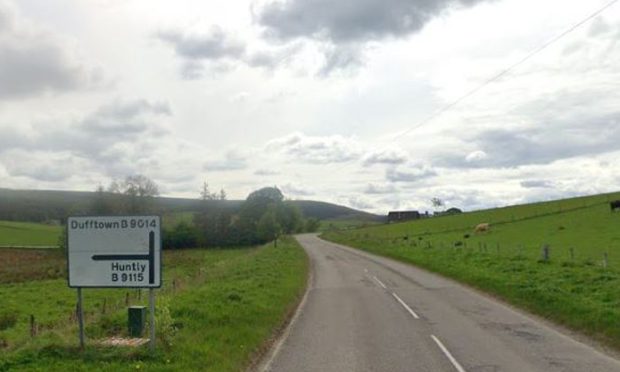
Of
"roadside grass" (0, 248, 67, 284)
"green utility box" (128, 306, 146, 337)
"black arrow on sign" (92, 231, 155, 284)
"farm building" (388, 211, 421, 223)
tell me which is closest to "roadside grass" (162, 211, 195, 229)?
"roadside grass" (0, 248, 67, 284)

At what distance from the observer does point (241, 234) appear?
119438 millimetres

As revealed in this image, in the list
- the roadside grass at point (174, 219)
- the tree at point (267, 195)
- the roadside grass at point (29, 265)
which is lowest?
the roadside grass at point (29, 265)

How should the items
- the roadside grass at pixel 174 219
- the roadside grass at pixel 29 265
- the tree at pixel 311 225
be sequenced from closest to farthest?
1. the roadside grass at pixel 29 265
2. the roadside grass at pixel 174 219
3. the tree at pixel 311 225

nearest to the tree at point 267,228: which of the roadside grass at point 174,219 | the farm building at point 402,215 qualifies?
the roadside grass at point 174,219

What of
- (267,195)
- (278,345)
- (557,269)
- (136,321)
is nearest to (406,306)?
(278,345)

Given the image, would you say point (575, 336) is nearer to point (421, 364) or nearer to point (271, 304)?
point (421, 364)

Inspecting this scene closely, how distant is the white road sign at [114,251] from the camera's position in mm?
11961

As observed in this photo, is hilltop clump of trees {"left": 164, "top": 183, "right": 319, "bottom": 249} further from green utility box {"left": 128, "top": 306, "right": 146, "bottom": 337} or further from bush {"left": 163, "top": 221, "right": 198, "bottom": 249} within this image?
green utility box {"left": 128, "top": 306, "right": 146, "bottom": 337}

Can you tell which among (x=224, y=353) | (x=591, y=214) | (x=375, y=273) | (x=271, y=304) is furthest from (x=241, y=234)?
(x=224, y=353)

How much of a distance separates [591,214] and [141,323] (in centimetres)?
6367

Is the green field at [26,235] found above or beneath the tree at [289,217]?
beneath

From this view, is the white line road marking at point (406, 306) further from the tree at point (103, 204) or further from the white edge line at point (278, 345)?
the tree at point (103, 204)

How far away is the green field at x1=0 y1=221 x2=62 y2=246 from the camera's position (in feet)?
375

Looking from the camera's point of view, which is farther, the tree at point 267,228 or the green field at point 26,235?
the tree at point 267,228
